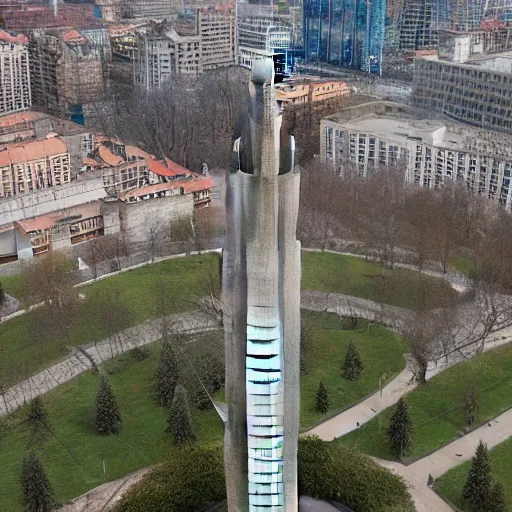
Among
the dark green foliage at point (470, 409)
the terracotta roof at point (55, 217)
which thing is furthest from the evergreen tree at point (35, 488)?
the terracotta roof at point (55, 217)

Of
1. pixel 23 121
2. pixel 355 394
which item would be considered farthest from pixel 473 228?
pixel 23 121

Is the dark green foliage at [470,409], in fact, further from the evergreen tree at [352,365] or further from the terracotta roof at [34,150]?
the terracotta roof at [34,150]

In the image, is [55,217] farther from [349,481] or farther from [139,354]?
[349,481]

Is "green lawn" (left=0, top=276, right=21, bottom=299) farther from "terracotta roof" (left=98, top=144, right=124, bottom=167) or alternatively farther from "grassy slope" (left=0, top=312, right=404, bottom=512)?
"terracotta roof" (left=98, top=144, right=124, bottom=167)

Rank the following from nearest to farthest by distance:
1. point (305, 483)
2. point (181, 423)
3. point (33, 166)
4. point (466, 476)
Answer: point (305, 483)
point (466, 476)
point (181, 423)
point (33, 166)

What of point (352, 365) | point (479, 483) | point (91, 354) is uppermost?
point (479, 483)

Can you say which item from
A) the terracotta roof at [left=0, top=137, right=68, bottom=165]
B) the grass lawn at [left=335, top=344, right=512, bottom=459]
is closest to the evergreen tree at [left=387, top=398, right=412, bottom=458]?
the grass lawn at [left=335, top=344, right=512, bottom=459]

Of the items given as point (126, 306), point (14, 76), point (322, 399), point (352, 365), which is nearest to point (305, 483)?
point (322, 399)

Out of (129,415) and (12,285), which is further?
(12,285)
